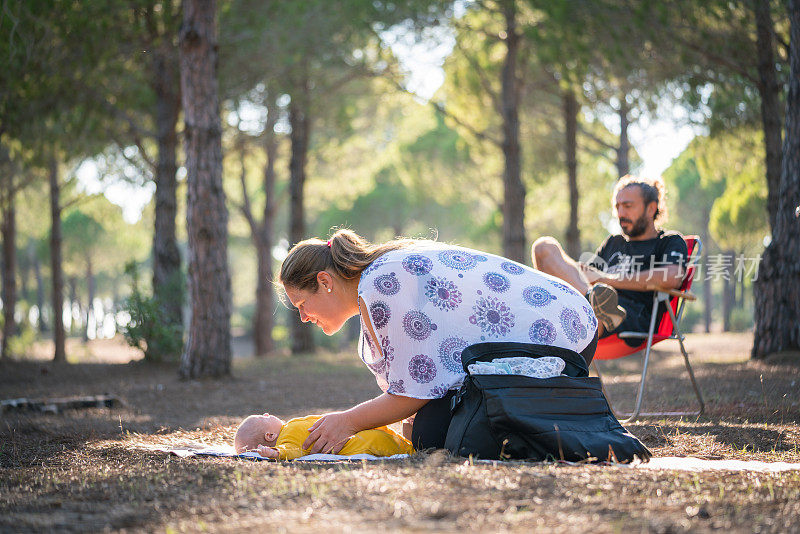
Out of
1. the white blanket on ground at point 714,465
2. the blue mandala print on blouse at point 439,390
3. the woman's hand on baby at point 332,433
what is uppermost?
the blue mandala print on blouse at point 439,390

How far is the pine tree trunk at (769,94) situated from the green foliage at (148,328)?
6.63 meters

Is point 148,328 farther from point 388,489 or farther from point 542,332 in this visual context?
point 388,489

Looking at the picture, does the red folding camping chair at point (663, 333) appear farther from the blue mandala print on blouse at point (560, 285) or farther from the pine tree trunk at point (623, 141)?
the pine tree trunk at point (623, 141)

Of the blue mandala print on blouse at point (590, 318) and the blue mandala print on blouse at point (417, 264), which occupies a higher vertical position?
the blue mandala print on blouse at point (417, 264)

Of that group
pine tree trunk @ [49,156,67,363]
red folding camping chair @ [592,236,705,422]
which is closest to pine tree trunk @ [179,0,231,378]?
red folding camping chair @ [592,236,705,422]

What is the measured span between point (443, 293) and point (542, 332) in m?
0.37

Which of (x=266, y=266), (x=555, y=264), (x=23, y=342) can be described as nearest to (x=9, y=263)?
(x=23, y=342)

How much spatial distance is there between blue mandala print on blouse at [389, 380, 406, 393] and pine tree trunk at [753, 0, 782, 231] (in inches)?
258

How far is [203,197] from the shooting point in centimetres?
684

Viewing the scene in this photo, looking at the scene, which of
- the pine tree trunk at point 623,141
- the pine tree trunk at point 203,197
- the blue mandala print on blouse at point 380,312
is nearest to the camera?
the blue mandala print on blouse at point 380,312

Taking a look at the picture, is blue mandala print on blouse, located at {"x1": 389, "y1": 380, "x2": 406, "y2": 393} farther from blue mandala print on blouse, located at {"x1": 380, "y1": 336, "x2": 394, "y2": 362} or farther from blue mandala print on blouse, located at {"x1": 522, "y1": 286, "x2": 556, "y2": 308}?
blue mandala print on blouse, located at {"x1": 522, "y1": 286, "x2": 556, "y2": 308}

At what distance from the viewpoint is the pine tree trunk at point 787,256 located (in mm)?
6578

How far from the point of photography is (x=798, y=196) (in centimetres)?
645

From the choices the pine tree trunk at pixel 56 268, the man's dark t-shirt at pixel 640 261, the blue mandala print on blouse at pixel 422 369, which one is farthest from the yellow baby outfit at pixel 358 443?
the pine tree trunk at pixel 56 268
